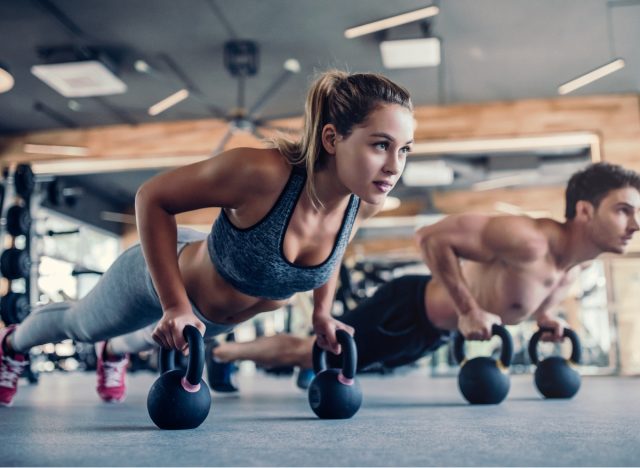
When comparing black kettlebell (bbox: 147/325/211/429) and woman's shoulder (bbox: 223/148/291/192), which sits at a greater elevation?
woman's shoulder (bbox: 223/148/291/192)

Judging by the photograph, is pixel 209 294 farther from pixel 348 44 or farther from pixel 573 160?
pixel 573 160

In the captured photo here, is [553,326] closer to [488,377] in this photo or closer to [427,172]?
[488,377]

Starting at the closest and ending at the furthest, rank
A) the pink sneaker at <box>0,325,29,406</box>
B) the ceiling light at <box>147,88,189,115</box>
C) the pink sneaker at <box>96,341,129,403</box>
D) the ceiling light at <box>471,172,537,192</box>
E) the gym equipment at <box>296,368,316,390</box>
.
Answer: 1. the pink sneaker at <box>0,325,29,406</box>
2. the pink sneaker at <box>96,341,129,403</box>
3. the gym equipment at <box>296,368,316,390</box>
4. the ceiling light at <box>147,88,189,115</box>
5. the ceiling light at <box>471,172,537,192</box>

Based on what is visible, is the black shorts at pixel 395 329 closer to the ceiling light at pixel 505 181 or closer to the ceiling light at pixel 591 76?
the ceiling light at pixel 591 76

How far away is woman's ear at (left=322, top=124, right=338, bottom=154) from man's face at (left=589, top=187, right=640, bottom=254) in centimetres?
116

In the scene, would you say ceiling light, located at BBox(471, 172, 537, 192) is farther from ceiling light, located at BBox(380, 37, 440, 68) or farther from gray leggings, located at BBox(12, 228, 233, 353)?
gray leggings, located at BBox(12, 228, 233, 353)

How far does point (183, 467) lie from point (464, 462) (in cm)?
38

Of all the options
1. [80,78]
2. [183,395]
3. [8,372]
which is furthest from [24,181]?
[183,395]

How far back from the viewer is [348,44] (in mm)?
4828

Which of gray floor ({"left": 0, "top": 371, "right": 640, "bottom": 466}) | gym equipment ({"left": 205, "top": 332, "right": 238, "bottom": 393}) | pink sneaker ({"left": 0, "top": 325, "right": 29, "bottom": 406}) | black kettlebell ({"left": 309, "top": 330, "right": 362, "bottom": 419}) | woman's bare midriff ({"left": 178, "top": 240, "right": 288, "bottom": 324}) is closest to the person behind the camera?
gray floor ({"left": 0, "top": 371, "right": 640, "bottom": 466})

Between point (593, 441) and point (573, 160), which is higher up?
point (573, 160)

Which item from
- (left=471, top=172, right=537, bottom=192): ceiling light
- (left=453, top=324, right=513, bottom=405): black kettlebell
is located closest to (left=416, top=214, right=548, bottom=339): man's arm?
(left=453, top=324, right=513, bottom=405): black kettlebell

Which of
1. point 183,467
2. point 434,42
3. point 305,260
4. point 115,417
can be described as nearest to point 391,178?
point 305,260

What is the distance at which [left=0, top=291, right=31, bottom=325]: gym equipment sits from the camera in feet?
11.5
